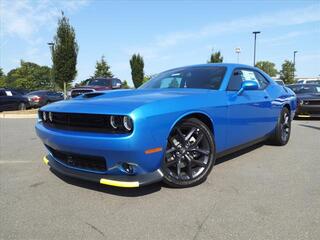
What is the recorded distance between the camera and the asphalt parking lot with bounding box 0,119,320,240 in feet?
9.31

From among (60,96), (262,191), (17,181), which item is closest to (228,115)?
(262,191)

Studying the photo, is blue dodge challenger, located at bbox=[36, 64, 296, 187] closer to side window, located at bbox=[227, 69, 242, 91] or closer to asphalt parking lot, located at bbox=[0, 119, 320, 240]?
side window, located at bbox=[227, 69, 242, 91]

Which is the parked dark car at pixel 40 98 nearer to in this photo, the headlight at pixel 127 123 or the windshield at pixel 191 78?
the windshield at pixel 191 78

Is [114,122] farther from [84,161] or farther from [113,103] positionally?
[84,161]

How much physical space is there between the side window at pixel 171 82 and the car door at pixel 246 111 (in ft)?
2.34

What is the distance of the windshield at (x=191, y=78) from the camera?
15.4ft

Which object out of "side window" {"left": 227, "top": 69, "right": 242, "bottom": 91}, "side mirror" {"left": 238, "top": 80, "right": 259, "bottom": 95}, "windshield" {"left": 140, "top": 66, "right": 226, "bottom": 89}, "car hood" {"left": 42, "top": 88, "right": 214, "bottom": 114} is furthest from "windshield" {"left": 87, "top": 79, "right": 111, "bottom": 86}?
"car hood" {"left": 42, "top": 88, "right": 214, "bottom": 114}

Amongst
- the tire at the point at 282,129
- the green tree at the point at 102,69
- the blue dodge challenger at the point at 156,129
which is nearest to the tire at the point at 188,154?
the blue dodge challenger at the point at 156,129

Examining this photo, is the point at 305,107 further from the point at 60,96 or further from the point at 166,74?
the point at 60,96

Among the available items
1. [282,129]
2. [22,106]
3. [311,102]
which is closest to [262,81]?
[282,129]

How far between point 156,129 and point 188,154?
67cm

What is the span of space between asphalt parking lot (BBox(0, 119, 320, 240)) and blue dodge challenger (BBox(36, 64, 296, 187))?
238 mm

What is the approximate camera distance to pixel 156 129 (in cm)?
338

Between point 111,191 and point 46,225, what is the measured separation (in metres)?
0.91
